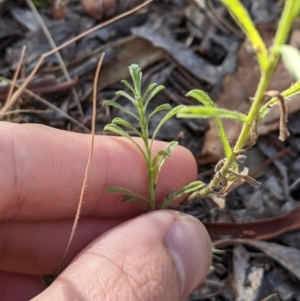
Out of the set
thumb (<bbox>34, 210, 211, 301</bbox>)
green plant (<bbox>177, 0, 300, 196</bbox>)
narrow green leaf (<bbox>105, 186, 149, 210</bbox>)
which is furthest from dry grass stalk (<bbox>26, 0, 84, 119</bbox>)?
green plant (<bbox>177, 0, 300, 196</bbox>)

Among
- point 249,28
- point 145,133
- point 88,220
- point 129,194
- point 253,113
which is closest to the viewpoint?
→ point 249,28

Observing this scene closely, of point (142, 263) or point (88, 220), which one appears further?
point (88, 220)

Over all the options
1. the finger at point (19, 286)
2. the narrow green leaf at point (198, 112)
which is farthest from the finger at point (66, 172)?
the narrow green leaf at point (198, 112)

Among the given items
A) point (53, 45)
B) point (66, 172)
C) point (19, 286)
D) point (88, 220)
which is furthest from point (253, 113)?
point (53, 45)

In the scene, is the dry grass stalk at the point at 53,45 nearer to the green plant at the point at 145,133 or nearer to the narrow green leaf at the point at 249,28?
the green plant at the point at 145,133

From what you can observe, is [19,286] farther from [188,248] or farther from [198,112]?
[198,112]

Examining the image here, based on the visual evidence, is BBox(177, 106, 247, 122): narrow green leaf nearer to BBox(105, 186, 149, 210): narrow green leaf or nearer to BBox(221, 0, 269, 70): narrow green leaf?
BBox(221, 0, 269, 70): narrow green leaf
